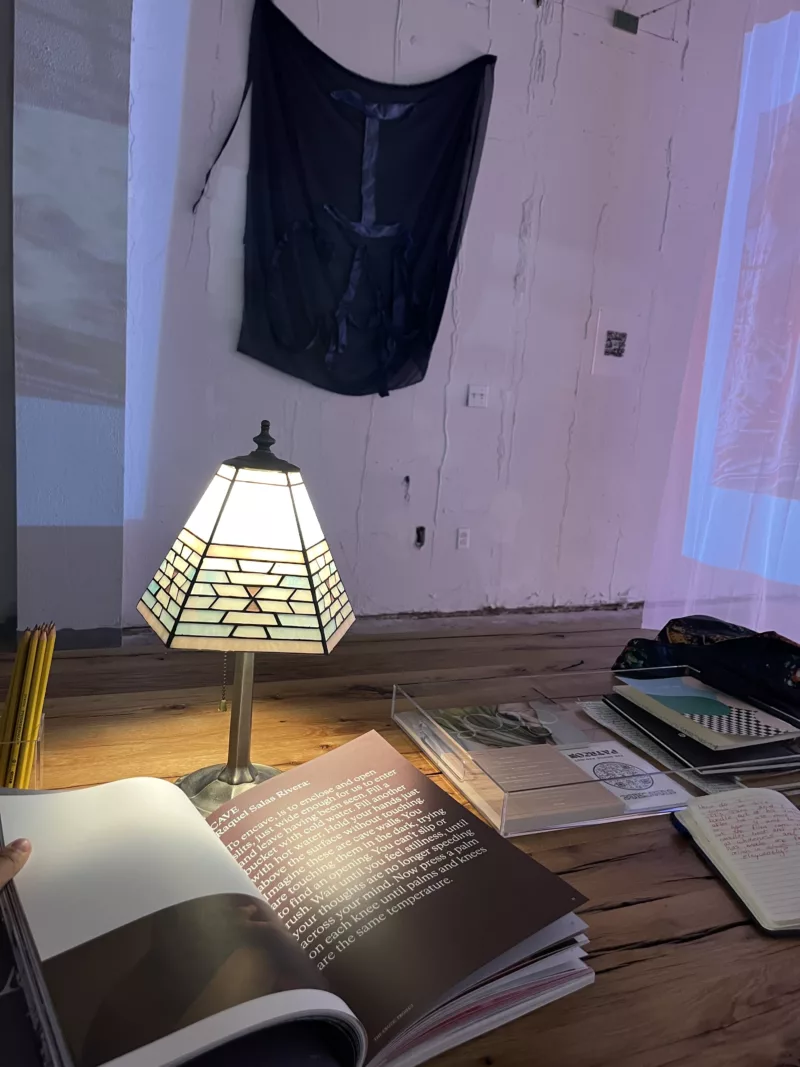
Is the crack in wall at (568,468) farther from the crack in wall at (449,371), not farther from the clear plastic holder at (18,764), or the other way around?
the clear plastic holder at (18,764)

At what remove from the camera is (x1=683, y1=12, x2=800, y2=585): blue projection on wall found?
2277 mm

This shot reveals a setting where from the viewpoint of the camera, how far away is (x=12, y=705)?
2.30 feet

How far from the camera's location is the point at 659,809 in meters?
0.89

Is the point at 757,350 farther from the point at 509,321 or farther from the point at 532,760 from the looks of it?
the point at 532,760

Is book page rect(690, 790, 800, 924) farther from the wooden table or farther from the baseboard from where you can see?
the baseboard

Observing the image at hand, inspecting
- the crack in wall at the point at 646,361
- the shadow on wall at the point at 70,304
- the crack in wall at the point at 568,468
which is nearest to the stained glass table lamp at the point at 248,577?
the shadow on wall at the point at 70,304

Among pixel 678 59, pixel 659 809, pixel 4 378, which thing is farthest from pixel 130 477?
pixel 678 59

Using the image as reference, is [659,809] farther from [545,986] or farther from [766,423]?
[766,423]

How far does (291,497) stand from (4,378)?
158cm

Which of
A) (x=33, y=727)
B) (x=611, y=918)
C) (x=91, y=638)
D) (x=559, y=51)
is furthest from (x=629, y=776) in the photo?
(x=559, y=51)

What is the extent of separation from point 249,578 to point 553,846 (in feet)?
1.41

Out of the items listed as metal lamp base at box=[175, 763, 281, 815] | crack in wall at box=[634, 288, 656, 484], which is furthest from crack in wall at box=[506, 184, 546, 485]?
metal lamp base at box=[175, 763, 281, 815]

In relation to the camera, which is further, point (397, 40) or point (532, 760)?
point (397, 40)

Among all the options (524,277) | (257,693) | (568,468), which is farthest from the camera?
(568,468)
